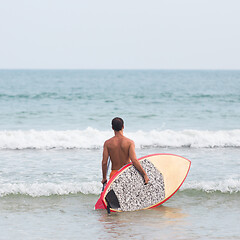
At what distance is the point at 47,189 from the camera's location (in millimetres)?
7777

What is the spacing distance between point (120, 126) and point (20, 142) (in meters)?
7.76

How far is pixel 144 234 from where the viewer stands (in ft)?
18.0

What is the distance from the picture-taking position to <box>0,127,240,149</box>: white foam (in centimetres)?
1309

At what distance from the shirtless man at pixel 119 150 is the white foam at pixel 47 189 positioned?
64.8 inches

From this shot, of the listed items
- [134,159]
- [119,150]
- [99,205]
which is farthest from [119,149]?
[99,205]

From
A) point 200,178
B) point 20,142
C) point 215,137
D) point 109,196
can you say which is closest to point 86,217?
point 109,196

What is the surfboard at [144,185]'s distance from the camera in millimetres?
6449

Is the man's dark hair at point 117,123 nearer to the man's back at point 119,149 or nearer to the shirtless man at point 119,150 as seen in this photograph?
the shirtless man at point 119,150

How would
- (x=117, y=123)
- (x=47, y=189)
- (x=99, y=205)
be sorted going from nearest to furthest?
1. (x=117, y=123)
2. (x=99, y=205)
3. (x=47, y=189)

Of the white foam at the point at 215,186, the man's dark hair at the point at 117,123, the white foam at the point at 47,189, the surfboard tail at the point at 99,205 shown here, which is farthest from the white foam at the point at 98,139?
the man's dark hair at the point at 117,123

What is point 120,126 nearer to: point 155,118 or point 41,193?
point 41,193

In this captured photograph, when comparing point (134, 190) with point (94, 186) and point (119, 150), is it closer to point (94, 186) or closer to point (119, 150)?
point (119, 150)

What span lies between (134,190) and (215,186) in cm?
211

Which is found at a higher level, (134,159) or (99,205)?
(134,159)
